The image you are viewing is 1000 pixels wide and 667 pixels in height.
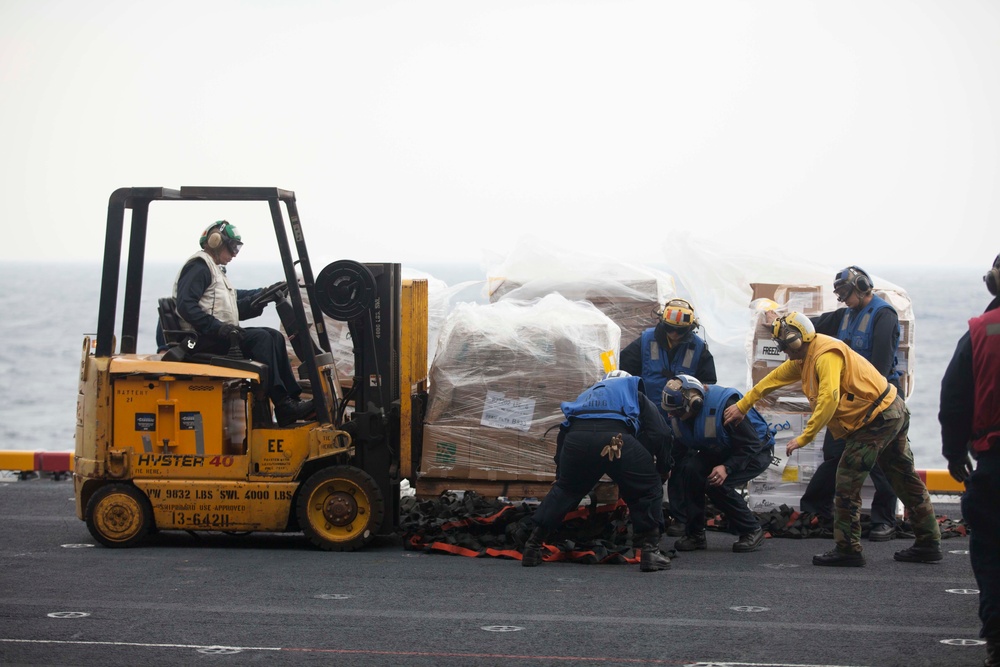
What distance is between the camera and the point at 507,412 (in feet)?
28.0

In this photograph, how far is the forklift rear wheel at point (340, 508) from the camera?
8039 mm

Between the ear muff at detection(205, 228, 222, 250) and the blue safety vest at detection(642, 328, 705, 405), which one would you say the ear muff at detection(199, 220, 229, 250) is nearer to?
the ear muff at detection(205, 228, 222, 250)

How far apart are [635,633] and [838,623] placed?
3.64 ft

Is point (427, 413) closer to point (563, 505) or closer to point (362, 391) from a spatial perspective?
point (362, 391)

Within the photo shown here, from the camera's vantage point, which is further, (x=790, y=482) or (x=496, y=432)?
(x=790, y=482)

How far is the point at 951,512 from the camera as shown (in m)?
10.2

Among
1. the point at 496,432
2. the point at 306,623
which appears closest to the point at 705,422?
the point at 496,432

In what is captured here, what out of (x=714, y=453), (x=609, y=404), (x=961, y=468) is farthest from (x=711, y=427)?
(x=961, y=468)

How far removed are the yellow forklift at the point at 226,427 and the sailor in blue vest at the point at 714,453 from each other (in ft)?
6.88

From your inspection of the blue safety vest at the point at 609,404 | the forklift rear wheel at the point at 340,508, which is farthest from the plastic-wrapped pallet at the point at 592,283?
the forklift rear wheel at the point at 340,508

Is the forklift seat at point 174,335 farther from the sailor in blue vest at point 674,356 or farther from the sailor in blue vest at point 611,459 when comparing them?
the sailor in blue vest at point 674,356

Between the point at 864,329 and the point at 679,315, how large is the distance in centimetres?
135

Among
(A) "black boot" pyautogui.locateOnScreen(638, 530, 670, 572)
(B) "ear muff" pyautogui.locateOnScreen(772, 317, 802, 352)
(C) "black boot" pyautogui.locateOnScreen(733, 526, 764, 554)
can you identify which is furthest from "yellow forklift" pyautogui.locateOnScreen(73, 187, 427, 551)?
(B) "ear muff" pyautogui.locateOnScreen(772, 317, 802, 352)

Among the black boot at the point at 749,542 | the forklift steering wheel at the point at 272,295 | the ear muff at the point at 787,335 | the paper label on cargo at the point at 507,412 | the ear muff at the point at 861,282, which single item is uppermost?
the ear muff at the point at 861,282
